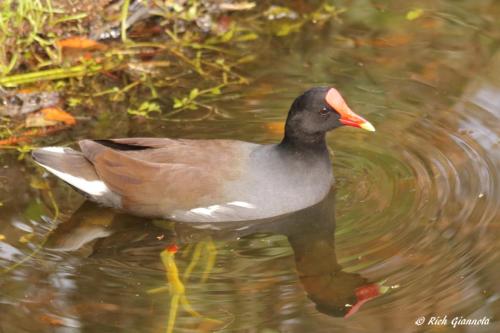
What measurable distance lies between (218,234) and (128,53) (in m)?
2.05

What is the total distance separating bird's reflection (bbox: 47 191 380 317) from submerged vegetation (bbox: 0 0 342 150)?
0.98 metres

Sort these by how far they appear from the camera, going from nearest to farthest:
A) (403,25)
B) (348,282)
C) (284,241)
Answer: (348,282), (284,241), (403,25)

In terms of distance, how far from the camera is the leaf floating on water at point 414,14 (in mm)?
A: 6992

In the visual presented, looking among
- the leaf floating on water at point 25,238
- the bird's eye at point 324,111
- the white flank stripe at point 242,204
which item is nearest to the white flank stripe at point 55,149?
the leaf floating on water at point 25,238

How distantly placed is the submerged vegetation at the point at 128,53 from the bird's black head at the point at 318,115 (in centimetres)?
95

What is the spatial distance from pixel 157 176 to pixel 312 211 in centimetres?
83

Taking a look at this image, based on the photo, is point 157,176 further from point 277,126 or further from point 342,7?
point 342,7

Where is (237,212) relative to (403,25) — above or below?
below

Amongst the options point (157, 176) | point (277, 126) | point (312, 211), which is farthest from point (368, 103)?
point (157, 176)

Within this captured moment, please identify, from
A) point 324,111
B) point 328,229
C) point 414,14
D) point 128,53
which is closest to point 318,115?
point 324,111

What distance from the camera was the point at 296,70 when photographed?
20.9 feet

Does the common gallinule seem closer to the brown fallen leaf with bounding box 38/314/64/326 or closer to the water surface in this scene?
the water surface

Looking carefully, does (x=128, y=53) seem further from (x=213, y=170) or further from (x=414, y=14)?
(x=414, y=14)

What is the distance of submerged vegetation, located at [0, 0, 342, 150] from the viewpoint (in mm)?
5988
